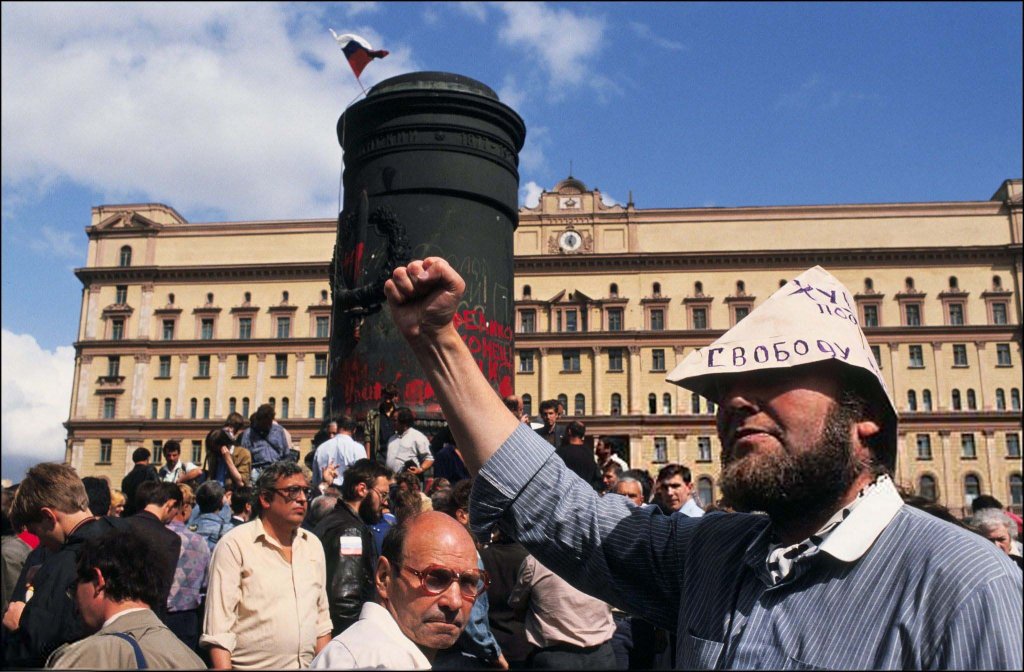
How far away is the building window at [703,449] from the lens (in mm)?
56000

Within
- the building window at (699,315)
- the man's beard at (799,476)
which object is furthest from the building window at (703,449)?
the man's beard at (799,476)

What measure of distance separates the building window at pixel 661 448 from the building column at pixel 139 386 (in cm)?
3162

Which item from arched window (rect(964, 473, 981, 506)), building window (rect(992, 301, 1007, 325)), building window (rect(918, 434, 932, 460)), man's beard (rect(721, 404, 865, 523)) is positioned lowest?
man's beard (rect(721, 404, 865, 523))

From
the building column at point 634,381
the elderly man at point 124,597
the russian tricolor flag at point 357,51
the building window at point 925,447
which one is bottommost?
the elderly man at point 124,597

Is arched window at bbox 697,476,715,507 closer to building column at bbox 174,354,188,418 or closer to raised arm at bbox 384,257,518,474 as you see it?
building column at bbox 174,354,188,418

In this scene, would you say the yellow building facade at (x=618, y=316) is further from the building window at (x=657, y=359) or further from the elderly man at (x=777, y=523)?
the elderly man at (x=777, y=523)

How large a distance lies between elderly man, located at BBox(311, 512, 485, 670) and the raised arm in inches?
32.3

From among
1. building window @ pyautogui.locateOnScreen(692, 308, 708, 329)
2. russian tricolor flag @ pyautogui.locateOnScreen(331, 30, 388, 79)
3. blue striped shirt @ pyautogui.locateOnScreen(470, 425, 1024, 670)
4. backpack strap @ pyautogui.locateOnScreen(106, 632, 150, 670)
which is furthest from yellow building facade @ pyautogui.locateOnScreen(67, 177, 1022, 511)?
blue striped shirt @ pyautogui.locateOnScreen(470, 425, 1024, 670)

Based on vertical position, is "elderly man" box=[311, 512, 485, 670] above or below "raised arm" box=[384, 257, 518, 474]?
below

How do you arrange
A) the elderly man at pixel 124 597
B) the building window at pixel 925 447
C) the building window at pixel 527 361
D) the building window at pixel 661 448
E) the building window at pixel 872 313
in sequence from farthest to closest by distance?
the building window at pixel 527 361 → the building window at pixel 872 313 → the building window at pixel 661 448 → the building window at pixel 925 447 → the elderly man at pixel 124 597

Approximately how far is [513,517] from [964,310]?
6074 centimetres

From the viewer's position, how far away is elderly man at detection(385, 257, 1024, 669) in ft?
5.45

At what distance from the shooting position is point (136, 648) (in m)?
2.99

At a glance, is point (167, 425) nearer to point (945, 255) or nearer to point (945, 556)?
point (945, 255)
